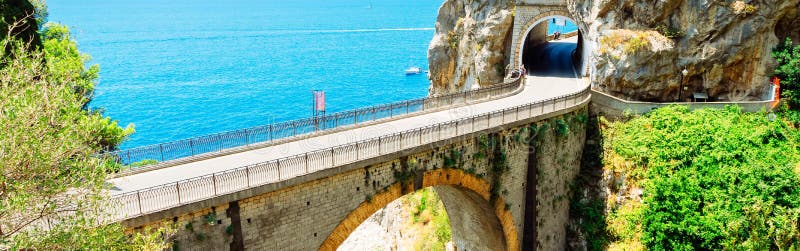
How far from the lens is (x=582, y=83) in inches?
1398

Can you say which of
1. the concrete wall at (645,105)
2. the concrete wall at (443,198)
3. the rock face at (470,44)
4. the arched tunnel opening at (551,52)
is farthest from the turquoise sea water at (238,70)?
the concrete wall at (645,105)

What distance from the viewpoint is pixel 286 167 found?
1816cm

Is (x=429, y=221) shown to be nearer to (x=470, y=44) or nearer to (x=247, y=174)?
(x=470, y=44)

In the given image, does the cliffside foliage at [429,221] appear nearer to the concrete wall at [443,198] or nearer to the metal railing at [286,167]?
the concrete wall at [443,198]

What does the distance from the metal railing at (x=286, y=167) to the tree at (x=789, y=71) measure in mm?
15580

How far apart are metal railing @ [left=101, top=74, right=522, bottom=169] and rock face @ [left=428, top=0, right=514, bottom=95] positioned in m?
13.9

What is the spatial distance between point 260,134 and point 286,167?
5.03m

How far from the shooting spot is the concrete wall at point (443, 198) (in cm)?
1712

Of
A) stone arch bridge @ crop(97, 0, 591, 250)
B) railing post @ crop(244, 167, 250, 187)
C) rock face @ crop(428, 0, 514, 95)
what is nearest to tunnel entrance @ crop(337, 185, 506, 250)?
stone arch bridge @ crop(97, 0, 591, 250)

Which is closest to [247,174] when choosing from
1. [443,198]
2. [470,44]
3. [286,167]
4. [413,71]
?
[286,167]

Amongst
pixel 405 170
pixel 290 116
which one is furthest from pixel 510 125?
pixel 290 116

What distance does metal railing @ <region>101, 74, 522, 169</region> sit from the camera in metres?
20.6

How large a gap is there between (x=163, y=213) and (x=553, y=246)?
2042cm

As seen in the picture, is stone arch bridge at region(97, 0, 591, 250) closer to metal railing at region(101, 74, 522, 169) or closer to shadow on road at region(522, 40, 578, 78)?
metal railing at region(101, 74, 522, 169)
